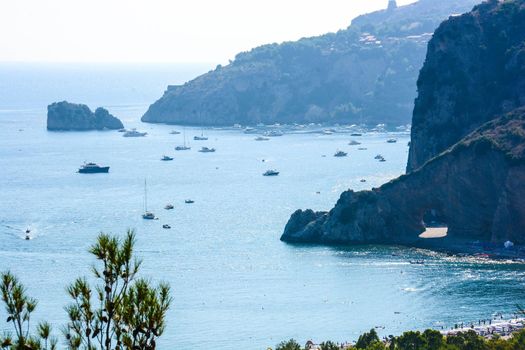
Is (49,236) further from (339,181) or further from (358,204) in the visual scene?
(339,181)

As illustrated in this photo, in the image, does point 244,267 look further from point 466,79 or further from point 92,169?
point 92,169

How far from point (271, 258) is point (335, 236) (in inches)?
387

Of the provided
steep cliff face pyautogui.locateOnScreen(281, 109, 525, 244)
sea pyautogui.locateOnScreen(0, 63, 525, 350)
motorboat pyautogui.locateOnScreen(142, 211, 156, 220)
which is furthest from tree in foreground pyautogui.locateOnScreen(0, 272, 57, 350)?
motorboat pyautogui.locateOnScreen(142, 211, 156, 220)

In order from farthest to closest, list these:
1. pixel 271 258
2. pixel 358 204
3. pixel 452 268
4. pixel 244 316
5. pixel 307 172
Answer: pixel 307 172 → pixel 358 204 → pixel 271 258 → pixel 452 268 → pixel 244 316

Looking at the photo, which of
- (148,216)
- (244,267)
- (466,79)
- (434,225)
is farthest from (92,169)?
(244,267)

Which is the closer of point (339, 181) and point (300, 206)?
point (300, 206)

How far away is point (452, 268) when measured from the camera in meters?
110

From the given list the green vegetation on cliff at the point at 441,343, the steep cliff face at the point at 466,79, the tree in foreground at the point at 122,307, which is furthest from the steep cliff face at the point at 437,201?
the tree in foreground at the point at 122,307

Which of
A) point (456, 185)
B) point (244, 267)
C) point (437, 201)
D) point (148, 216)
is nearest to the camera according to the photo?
point (244, 267)

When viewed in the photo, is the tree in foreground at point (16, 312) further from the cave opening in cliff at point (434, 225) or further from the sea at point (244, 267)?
the cave opening in cliff at point (434, 225)

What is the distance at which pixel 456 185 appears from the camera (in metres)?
123

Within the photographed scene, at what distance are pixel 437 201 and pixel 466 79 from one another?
26583 millimetres

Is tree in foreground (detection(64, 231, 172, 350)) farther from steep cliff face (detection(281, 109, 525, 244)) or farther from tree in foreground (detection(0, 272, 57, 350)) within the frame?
steep cliff face (detection(281, 109, 525, 244))

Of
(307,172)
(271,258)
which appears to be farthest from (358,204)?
(307,172)
